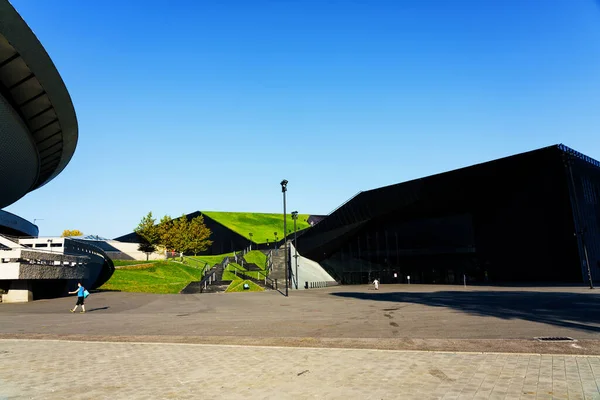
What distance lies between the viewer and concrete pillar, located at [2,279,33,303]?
2544cm

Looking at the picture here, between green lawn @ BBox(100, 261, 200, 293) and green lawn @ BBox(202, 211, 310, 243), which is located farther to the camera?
green lawn @ BBox(202, 211, 310, 243)

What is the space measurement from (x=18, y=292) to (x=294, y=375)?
26.8 m

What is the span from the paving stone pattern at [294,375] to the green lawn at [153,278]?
32.5m

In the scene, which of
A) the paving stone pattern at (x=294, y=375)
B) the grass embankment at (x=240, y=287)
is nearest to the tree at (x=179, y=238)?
the grass embankment at (x=240, y=287)

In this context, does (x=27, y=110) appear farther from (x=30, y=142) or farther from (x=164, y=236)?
(x=164, y=236)

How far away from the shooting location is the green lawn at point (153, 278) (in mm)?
39938

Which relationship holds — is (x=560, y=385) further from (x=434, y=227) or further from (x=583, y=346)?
(x=434, y=227)


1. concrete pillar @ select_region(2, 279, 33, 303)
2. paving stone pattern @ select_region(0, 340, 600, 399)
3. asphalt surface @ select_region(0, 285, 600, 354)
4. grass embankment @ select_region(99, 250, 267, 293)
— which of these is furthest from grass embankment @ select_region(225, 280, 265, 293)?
paving stone pattern @ select_region(0, 340, 600, 399)

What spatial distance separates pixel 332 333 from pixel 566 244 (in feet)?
110

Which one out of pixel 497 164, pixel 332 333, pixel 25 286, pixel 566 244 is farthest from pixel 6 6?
pixel 566 244

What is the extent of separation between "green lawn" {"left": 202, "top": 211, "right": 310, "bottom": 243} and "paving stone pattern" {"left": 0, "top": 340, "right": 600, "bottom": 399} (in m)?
85.4

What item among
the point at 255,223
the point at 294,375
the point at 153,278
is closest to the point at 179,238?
the point at 153,278

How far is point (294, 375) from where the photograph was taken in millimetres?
6570

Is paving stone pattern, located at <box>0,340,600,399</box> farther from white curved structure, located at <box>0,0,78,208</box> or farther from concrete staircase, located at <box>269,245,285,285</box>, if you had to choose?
concrete staircase, located at <box>269,245,285,285</box>
